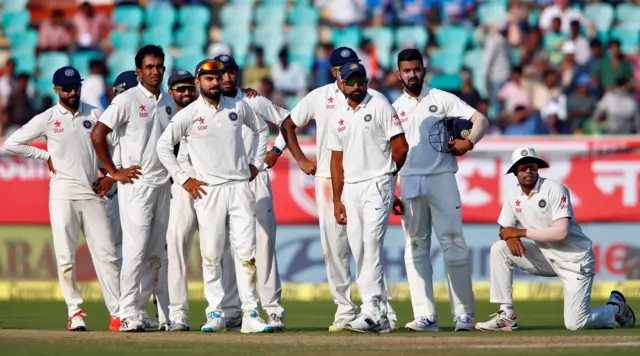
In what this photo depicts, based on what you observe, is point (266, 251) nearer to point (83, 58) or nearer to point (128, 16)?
point (83, 58)

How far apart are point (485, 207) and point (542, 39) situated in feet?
22.0

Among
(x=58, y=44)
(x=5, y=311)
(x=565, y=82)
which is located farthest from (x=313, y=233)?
(x=58, y=44)

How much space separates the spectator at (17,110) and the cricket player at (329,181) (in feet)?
28.0

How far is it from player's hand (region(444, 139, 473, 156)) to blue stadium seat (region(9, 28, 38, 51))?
13.0 meters

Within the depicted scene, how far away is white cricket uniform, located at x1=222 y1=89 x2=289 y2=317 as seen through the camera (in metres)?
11.4

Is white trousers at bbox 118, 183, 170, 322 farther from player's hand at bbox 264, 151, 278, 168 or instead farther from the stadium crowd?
the stadium crowd

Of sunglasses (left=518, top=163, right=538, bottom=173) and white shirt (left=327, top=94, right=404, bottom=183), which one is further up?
white shirt (left=327, top=94, right=404, bottom=183)

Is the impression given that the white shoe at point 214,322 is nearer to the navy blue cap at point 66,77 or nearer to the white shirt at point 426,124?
the white shirt at point 426,124

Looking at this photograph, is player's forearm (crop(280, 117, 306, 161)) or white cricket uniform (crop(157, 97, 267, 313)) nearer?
white cricket uniform (crop(157, 97, 267, 313))

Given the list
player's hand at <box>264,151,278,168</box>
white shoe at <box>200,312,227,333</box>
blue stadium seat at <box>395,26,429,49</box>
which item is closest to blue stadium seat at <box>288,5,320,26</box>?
blue stadium seat at <box>395,26,429,49</box>

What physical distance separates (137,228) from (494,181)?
6.01 m

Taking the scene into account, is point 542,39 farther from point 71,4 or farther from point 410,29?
point 71,4

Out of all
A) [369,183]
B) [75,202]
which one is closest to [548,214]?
[369,183]

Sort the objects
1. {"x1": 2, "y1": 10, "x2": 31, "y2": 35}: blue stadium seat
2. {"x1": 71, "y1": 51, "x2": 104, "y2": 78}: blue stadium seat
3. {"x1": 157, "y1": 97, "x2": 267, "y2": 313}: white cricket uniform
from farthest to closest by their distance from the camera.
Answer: {"x1": 2, "y1": 10, "x2": 31, "y2": 35}: blue stadium seat
{"x1": 71, "y1": 51, "x2": 104, "y2": 78}: blue stadium seat
{"x1": 157, "y1": 97, "x2": 267, "y2": 313}: white cricket uniform
